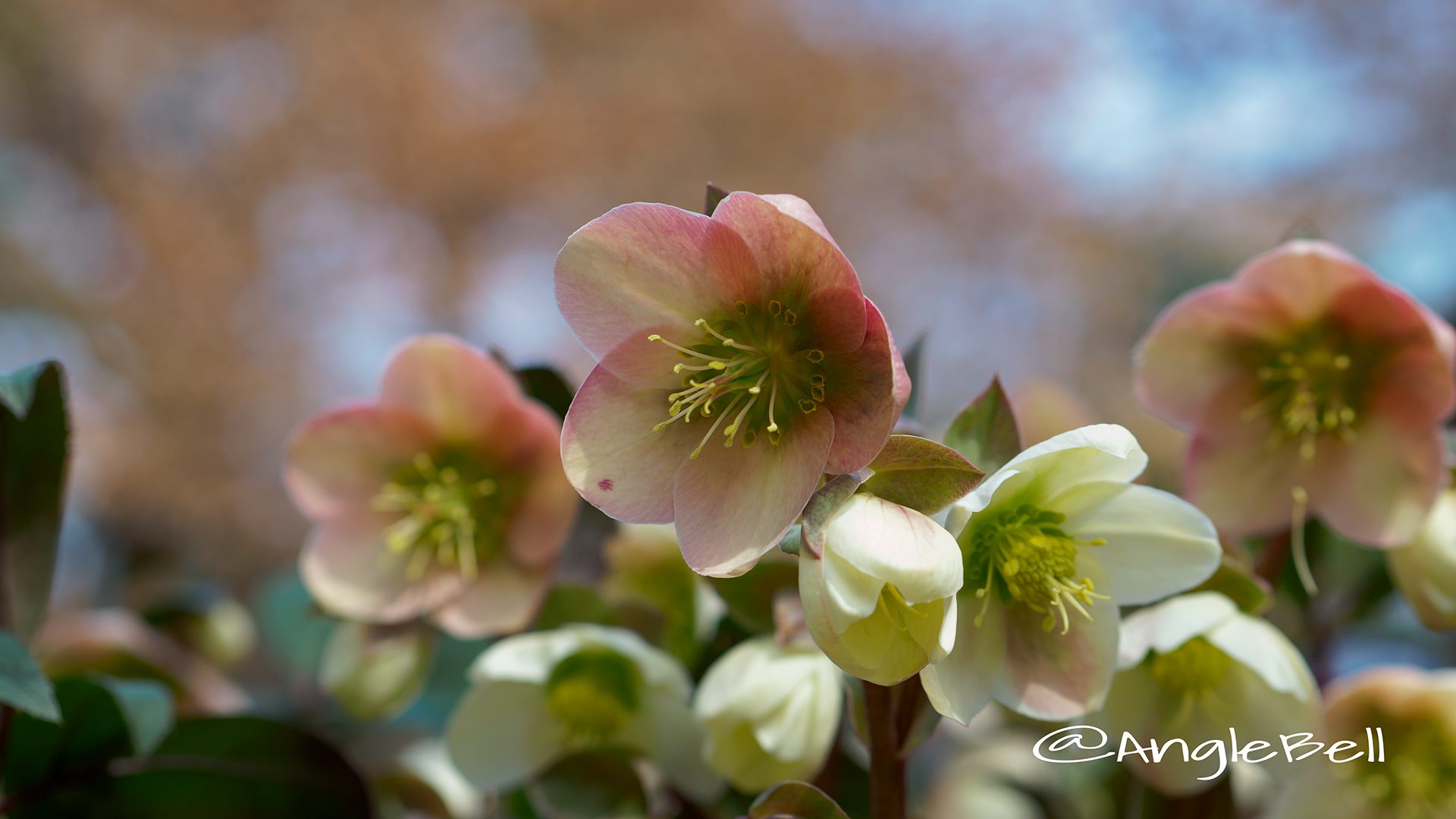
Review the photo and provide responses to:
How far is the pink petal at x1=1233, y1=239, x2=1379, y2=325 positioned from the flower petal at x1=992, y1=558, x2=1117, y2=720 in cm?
21

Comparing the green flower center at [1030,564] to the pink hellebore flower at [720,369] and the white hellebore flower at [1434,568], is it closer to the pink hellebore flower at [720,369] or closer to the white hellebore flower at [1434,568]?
the pink hellebore flower at [720,369]

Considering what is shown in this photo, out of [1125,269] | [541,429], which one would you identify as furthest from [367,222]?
[541,429]

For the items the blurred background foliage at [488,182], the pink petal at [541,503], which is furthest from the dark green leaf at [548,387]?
the blurred background foliage at [488,182]

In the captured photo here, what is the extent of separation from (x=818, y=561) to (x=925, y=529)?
33mm

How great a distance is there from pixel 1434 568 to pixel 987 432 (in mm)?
243

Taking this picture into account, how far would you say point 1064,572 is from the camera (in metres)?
0.34

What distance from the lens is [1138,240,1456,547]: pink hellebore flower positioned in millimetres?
438

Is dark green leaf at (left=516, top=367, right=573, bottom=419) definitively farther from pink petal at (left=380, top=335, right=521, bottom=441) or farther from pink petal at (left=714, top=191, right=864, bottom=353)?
pink petal at (left=714, top=191, right=864, bottom=353)

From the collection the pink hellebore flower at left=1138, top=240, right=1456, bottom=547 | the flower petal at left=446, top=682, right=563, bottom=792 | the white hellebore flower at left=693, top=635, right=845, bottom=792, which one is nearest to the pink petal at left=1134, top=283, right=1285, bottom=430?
the pink hellebore flower at left=1138, top=240, right=1456, bottom=547

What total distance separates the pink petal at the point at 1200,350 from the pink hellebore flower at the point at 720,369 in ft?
0.68

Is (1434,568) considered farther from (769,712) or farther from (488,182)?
(488,182)

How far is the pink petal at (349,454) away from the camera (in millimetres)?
526

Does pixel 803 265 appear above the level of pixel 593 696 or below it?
above

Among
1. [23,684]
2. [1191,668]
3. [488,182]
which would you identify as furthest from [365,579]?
[488,182]
